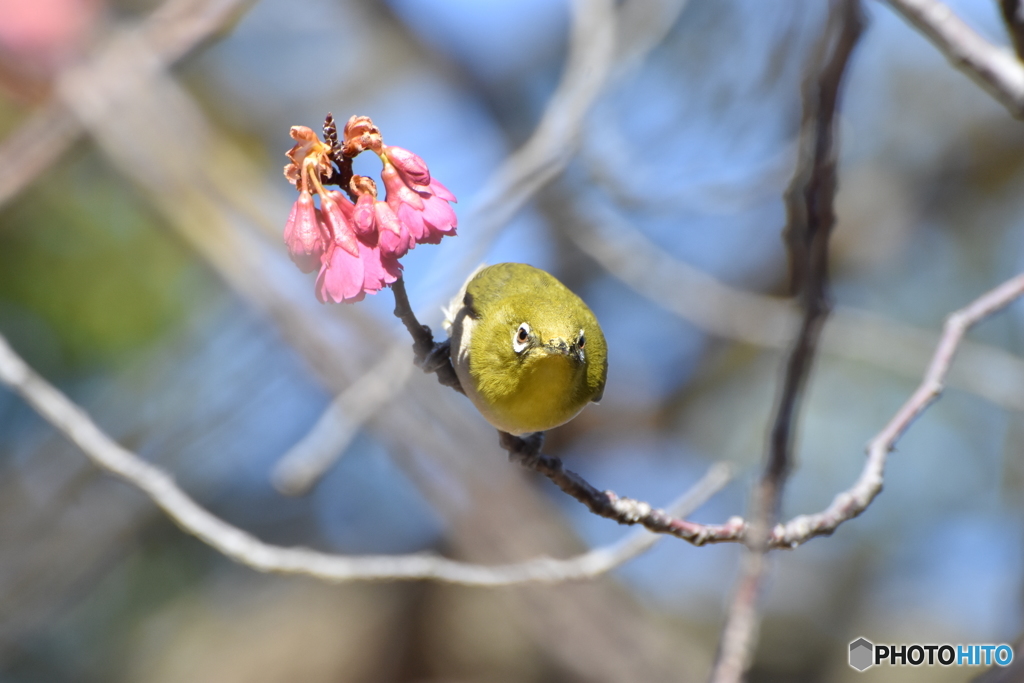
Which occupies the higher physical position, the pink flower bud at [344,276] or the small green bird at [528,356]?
the pink flower bud at [344,276]

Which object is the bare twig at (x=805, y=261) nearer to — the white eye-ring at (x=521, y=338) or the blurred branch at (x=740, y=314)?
the white eye-ring at (x=521, y=338)

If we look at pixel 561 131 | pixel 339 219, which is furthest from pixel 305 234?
pixel 561 131

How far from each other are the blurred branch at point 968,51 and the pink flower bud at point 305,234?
1.14m

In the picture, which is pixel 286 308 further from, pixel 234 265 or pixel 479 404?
pixel 479 404

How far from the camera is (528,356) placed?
2160 millimetres

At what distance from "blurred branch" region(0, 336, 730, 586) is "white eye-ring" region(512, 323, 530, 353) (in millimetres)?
789

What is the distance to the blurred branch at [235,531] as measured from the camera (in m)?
2.49

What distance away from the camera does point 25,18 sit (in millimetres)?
3451

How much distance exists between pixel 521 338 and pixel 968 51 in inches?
44.8

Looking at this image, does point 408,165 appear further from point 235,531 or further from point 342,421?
point 342,421

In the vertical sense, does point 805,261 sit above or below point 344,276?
below

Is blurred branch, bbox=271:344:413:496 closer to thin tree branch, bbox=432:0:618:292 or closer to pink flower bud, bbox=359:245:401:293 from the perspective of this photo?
thin tree branch, bbox=432:0:618:292

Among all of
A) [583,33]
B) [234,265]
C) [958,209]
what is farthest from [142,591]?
[958,209]

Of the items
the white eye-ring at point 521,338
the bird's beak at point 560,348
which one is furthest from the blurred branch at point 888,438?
the white eye-ring at point 521,338
